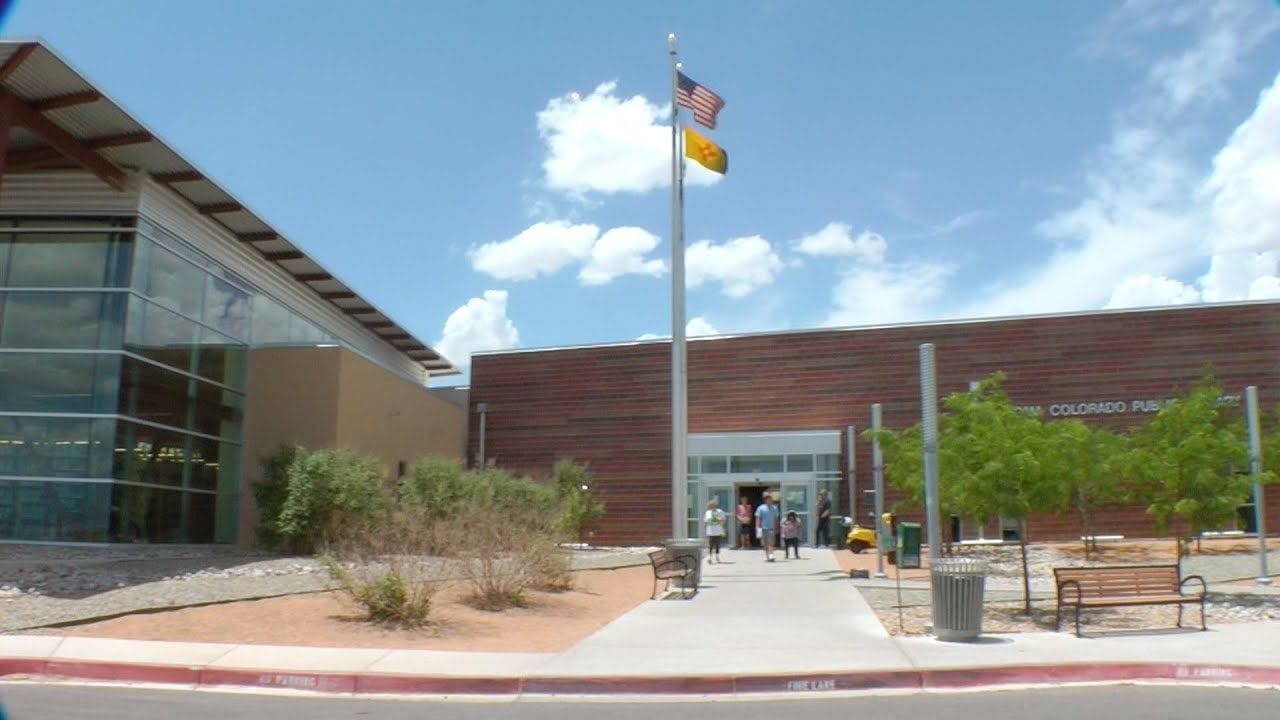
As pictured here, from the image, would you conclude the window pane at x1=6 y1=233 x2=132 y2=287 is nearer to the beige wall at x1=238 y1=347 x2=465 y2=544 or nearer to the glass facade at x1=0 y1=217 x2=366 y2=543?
the glass facade at x1=0 y1=217 x2=366 y2=543

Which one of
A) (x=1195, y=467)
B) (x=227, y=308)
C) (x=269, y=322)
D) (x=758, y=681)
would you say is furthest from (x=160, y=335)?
(x=1195, y=467)

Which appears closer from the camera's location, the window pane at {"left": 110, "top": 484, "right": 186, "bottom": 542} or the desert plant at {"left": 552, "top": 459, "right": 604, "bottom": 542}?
the window pane at {"left": 110, "top": 484, "right": 186, "bottom": 542}

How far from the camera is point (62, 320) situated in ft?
71.9

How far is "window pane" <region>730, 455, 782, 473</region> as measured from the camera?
36094 millimetres

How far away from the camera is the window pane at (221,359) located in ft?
83.6

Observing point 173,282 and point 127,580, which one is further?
point 173,282

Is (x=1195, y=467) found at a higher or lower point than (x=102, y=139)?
lower

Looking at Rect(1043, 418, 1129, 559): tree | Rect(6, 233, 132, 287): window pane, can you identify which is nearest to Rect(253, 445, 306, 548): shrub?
Rect(6, 233, 132, 287): window pane

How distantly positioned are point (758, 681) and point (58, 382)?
1692 cm

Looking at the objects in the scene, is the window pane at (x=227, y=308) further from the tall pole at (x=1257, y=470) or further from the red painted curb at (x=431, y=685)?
the tall pole at (x=1257, y=470)

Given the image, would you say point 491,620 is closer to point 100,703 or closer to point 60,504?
point 100,703

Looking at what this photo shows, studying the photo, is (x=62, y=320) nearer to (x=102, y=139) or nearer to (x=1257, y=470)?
(x=102, y=139)

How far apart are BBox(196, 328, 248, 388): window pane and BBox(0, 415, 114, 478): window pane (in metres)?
4.09

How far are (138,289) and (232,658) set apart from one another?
13.2 metres
